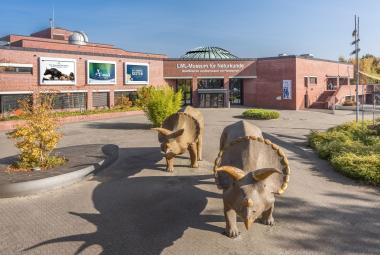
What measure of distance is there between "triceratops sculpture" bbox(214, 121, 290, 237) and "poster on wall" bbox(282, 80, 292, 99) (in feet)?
119

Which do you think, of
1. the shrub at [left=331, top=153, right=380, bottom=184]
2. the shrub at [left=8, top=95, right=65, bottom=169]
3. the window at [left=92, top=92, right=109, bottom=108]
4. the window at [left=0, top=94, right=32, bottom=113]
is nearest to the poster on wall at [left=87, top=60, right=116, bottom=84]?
the window at [left=92, top=92, right=109, bottom=108]

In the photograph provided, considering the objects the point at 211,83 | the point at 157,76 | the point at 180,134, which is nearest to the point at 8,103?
the point at 157,76

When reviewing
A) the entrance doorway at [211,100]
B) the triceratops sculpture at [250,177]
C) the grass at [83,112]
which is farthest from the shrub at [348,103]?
the triceratops sculpture at [250,177]

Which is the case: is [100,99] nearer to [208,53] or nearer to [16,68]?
[16,68]

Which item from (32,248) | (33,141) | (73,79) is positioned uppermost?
(73,79)

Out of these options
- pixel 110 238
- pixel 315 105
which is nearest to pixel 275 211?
pixel 110 238

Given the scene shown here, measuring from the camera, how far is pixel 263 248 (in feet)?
24.5

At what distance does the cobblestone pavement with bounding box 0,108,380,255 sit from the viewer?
759 cm

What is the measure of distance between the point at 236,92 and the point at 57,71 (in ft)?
80.7

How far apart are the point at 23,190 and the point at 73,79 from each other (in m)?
25.3

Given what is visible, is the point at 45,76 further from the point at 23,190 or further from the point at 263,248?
the point at 263,248

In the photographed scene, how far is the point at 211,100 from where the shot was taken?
45.5 m

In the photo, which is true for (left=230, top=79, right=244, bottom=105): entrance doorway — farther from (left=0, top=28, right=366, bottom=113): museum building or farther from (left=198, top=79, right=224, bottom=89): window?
(left=198, top=79, right=224, bottom=89): window

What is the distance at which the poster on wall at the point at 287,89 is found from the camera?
42.6 m
